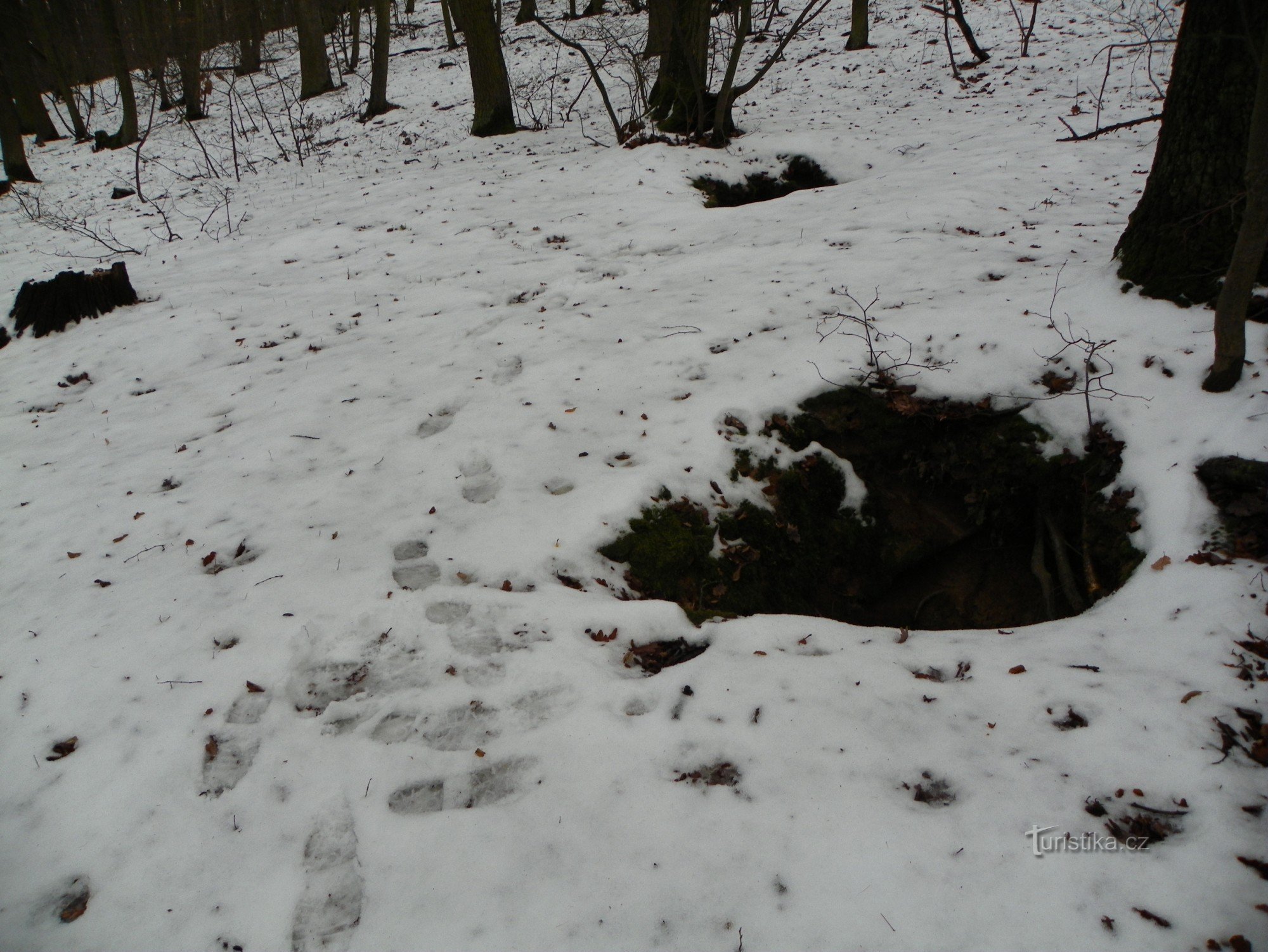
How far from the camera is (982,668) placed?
2.49 meters

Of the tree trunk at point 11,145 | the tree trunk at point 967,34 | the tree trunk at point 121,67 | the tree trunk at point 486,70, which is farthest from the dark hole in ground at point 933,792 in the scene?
the tree trunk at point 121,67

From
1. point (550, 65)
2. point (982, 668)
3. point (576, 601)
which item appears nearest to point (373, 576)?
point (576, 601)

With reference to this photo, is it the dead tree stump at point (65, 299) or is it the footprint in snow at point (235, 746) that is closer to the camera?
the footprint in snow at point (235, 746)

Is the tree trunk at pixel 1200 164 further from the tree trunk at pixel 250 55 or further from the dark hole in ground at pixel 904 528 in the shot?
the tree trunk at pixel 250 55

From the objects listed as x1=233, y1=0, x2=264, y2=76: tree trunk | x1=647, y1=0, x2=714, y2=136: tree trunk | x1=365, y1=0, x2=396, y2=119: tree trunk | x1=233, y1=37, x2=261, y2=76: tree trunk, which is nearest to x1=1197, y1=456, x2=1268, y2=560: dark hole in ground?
x1=647, y1=0, x2=714, y2=136: tree trunk

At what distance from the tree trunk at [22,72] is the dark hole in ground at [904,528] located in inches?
717

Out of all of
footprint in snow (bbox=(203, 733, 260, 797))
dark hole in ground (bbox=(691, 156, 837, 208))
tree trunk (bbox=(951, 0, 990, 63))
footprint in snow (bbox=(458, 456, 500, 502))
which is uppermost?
tree trunk (bbox=(951, 0, 990, 63))

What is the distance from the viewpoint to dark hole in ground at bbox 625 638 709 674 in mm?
2629

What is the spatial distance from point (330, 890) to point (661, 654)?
1337mm

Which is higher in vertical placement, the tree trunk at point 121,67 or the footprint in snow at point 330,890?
the tree trunk at point 121,67

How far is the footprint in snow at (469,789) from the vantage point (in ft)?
6.86

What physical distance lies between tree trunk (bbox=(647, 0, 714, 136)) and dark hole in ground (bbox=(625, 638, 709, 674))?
8.46 metres

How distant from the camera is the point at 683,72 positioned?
973 centimetres

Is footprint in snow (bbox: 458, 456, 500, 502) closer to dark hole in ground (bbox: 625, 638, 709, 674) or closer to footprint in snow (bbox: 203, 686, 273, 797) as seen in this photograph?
dark hole in ground (bbox: 625, 638, 709, 674)
